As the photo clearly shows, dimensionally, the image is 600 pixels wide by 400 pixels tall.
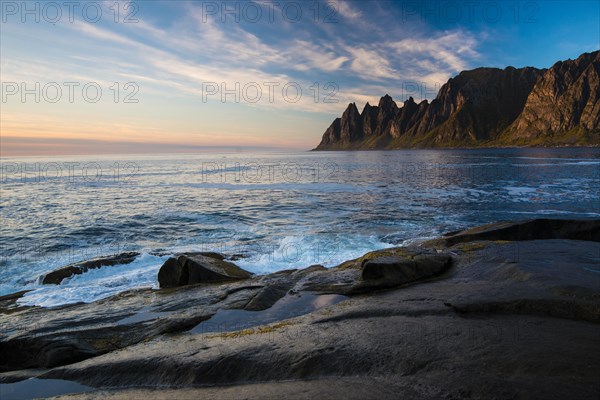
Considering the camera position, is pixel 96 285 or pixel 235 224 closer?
pixel 96 285

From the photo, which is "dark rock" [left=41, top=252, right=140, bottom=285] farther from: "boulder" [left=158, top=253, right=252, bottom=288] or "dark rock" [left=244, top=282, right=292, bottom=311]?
"dark rock" [left=244, top=282, right=292, bottom=311]

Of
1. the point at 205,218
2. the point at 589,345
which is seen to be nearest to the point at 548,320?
the point at 589,345

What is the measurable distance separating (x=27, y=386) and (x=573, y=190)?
52.5 metres

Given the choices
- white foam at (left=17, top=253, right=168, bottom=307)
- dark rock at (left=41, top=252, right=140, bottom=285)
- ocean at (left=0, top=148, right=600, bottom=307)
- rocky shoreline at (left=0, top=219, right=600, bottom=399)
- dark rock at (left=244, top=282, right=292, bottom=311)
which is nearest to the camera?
rocky shoreline at (left=0, top=219, right=600, bottom=399)

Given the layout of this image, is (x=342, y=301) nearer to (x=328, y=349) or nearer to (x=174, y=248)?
(x=328, y=349)

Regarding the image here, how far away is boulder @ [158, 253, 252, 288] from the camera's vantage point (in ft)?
48.4

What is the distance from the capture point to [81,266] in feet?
58.9

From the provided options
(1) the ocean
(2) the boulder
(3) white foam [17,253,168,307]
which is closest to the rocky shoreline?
(2) the boulder

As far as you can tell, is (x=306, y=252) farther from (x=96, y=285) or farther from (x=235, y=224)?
(x=96, y=285)

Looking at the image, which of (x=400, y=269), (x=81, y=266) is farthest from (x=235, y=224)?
(x=400, y=269)

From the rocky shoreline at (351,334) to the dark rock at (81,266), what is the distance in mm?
3005

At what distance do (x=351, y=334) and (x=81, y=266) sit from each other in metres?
16.4

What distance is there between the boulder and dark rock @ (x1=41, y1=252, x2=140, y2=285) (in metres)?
5.53

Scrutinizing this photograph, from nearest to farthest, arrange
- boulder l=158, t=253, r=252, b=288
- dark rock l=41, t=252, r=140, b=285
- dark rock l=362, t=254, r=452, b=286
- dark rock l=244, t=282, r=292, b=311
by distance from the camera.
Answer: dark rock l=244, t=282, r=292, b=311
dark rock l=362, t=254, r=452, b=286
boulder l=158, t=253, r=252, b=288
dark rock l=41, t=252, r=140, b=285
